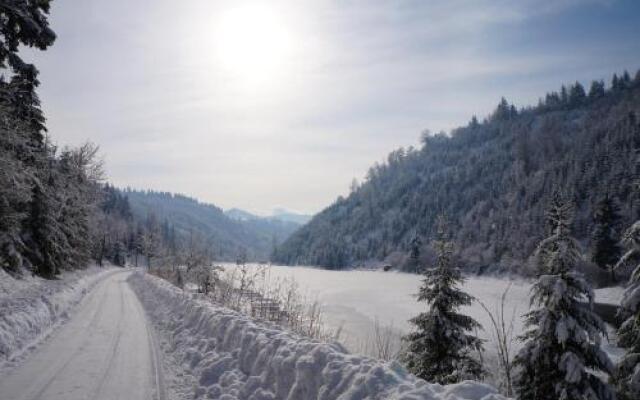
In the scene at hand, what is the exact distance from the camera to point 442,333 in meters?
14.9

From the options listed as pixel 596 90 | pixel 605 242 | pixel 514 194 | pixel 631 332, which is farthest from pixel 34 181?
pixel 596 90

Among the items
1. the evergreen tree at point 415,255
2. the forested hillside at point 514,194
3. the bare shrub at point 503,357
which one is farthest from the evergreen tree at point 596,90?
the bare shrub at point 503,357

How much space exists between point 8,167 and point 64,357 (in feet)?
17.2

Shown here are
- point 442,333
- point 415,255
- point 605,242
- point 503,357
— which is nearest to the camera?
point 503,357

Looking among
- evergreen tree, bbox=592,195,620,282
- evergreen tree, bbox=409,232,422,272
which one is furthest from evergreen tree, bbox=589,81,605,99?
evergreen tree, bbox=592,195,620,282

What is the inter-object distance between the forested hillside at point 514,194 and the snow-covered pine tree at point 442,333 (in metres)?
51.1

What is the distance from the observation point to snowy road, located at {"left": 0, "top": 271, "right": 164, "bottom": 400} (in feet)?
23.9

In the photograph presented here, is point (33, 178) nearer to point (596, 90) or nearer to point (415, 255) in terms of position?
point (415, 255)

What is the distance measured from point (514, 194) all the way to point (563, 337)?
5004 inches

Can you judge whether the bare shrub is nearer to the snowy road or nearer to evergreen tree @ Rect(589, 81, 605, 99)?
the snowy road

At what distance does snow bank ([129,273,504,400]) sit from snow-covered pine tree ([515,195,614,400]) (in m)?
7.87

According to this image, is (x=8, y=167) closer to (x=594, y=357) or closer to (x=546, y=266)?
(x=546, y=266)

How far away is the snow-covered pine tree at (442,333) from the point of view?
1468 centimetres

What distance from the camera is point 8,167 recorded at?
35.9 ft
